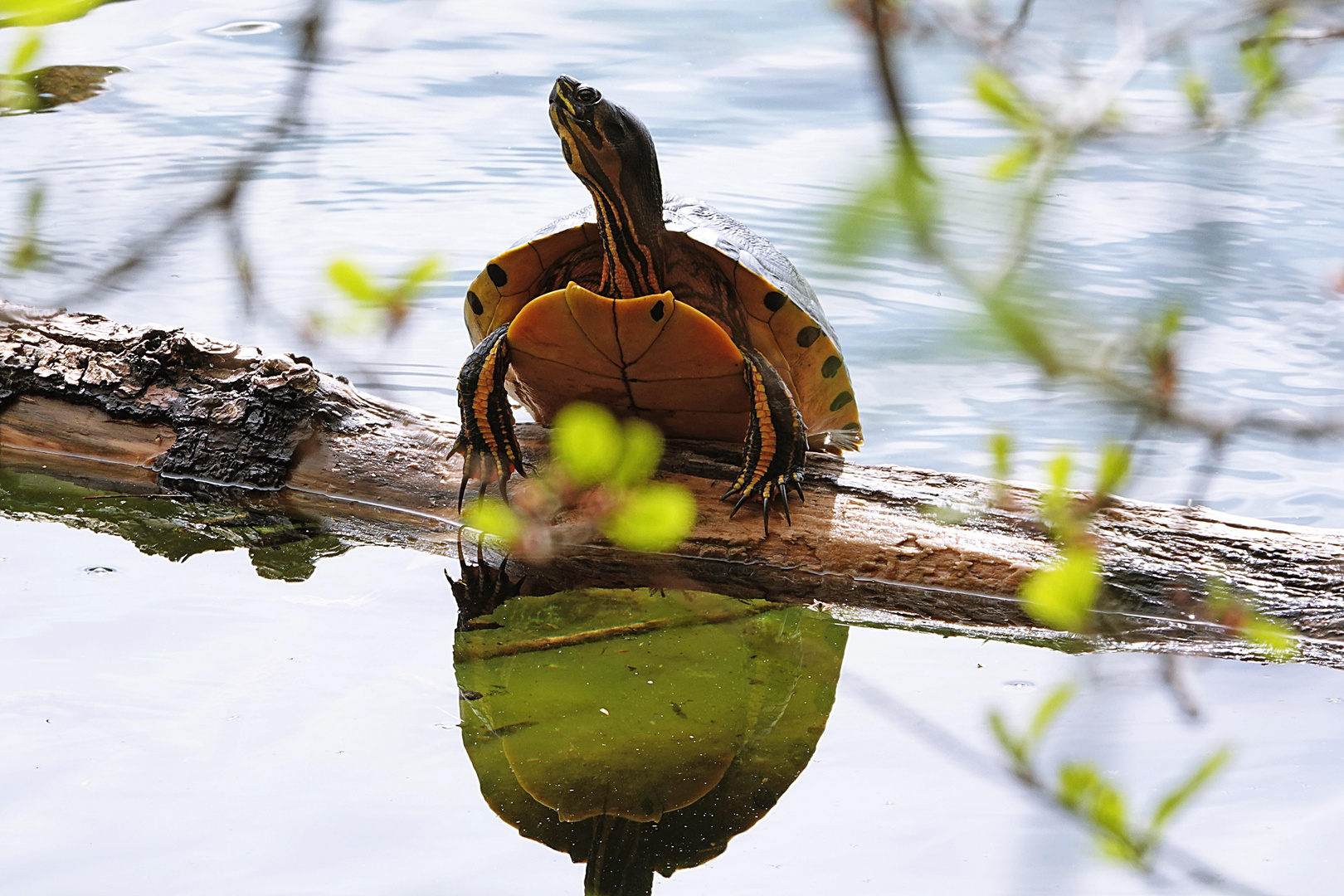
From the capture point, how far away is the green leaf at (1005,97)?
0.47 m

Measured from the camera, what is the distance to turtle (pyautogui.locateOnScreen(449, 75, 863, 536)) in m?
2.02

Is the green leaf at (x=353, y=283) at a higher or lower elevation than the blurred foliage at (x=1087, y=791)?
higher

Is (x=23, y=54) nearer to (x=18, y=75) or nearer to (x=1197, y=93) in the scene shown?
(x=18, y=75)

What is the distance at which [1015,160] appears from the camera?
0.48m

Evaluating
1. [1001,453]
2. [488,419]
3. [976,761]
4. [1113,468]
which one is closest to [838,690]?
[976,761]

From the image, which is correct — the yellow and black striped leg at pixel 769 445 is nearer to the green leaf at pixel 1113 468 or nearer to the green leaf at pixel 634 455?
the green leaf at pixel 634 455

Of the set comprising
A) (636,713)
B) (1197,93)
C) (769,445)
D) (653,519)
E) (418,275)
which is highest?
(1197,93)

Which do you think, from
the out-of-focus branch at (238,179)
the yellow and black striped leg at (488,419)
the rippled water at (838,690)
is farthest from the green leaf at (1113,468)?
the yellow and black striped leg at (488,419)

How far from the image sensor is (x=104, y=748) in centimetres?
147

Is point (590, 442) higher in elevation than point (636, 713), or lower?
higher

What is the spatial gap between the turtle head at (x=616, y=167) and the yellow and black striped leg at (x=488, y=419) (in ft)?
0.99

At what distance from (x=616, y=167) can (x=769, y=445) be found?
1.99 ft

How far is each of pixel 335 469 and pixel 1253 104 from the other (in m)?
2.05

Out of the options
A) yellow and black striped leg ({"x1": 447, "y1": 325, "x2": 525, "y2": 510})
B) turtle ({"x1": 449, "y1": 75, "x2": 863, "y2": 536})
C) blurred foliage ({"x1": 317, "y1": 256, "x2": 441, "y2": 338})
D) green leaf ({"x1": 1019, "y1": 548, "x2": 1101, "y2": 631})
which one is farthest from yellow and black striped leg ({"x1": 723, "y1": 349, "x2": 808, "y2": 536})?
green leaf ({"x1": 1019, "y1": 548, "x2": 1101, "y2": 631})
